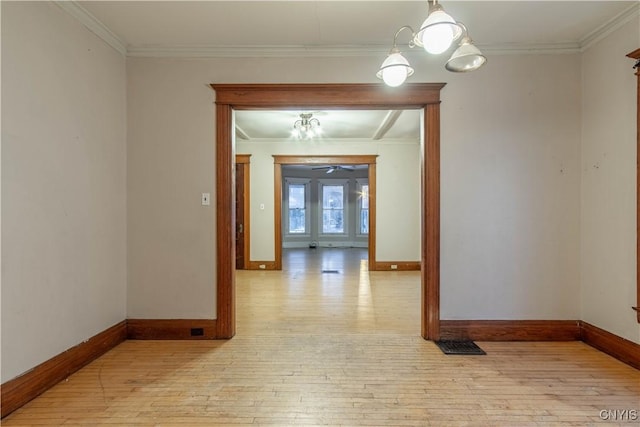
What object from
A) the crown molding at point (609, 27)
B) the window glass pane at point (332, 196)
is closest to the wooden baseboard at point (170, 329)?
the crown molding at point (609, 27)

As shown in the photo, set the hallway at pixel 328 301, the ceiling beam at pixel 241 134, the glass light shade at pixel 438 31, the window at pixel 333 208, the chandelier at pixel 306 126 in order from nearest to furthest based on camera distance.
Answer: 1. the glass light shade at pixel 438 31
2. the hallway at pixel 328 301
3. the chandelier at pixel 306 126
4. the ceiling beam at pixel 241 134
5. the window at pixel 333 208

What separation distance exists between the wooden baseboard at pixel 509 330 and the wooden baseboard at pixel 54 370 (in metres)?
2.89

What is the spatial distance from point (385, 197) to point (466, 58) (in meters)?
4.65

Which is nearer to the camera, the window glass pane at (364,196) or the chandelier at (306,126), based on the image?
the chandelier at (306,126)

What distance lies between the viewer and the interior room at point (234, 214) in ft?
6.59

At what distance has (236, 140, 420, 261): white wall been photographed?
659cm

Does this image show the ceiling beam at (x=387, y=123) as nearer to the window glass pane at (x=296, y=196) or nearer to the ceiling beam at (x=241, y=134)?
the ceiling beam at (x=241, y=134)

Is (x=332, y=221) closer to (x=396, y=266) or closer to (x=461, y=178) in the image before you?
(x=396, y=266)

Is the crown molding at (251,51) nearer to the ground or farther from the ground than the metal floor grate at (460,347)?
farther from the ground

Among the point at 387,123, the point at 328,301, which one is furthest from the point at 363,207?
the point at 328,301

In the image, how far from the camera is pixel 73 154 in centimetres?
241

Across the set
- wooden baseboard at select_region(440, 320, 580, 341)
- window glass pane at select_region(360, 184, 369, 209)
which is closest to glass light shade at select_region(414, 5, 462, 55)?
wooden baseboard at select_region(440, 320, 580, 341)

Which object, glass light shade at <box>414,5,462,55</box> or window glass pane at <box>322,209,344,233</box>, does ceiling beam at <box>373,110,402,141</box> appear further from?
window glass pane at <box>322,209,344,233</box>

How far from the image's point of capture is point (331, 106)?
3066mm
